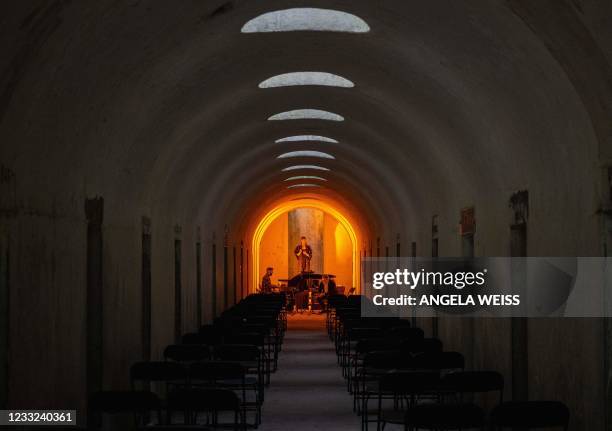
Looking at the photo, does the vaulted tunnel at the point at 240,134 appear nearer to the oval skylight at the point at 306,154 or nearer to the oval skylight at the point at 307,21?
the oval skylight at the point at 307,21

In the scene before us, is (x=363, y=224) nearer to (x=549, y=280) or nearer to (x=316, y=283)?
(x=316, y=283)

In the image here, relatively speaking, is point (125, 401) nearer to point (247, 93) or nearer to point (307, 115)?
point (247, 93)

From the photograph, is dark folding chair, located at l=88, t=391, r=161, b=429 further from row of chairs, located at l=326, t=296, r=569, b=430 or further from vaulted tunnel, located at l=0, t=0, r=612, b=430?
row of chairs, located at l=326, t=296, r=569, b=430

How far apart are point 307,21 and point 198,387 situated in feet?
17.5

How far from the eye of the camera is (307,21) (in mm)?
11312

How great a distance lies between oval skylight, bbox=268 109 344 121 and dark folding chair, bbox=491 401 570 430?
1145 centimetres

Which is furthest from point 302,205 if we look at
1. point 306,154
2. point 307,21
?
point 307,21

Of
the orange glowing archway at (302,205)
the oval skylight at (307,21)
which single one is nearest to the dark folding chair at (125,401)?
the oval skylight at (307,21)

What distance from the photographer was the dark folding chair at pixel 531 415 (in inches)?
322

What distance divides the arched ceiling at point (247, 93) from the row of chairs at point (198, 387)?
6.53 feet

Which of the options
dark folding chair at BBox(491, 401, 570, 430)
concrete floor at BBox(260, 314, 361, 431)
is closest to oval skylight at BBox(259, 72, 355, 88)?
concrete floor at BBox(260, 314, 361, 431)

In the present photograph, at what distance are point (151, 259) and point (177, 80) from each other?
421cm

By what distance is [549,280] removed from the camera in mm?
10609

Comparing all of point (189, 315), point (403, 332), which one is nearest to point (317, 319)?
point (189, 315)
